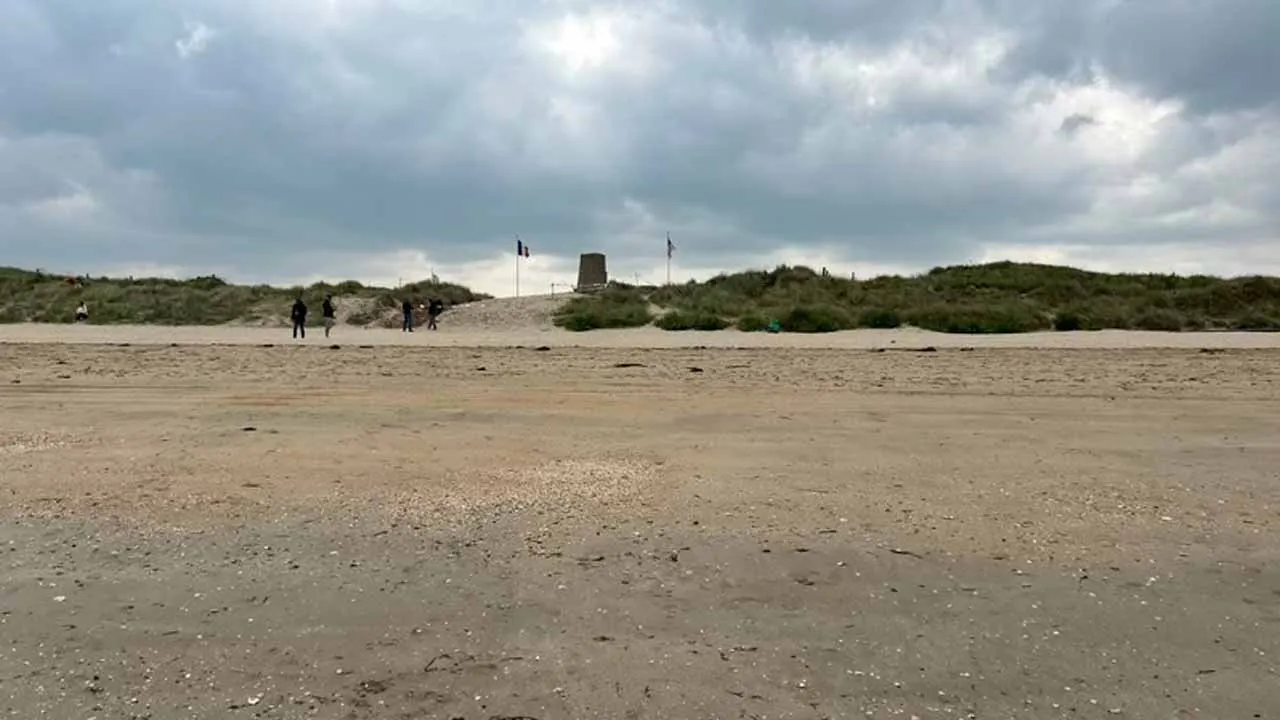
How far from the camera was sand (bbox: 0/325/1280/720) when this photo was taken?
3.83 m

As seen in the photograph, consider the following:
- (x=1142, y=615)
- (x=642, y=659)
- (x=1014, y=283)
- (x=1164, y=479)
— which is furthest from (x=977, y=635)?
(x=1014, y=283)

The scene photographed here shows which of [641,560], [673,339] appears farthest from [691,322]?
[641,560]

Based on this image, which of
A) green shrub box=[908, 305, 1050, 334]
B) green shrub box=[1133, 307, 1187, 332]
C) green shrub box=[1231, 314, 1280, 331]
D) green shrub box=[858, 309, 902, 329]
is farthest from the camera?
green shrub box=[1231, 314, 1280, 331]

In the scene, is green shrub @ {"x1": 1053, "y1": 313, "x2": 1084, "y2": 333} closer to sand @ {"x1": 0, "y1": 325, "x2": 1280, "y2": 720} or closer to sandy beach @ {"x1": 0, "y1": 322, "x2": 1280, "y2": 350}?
sandy beach @ {"x1": 0, "y1": 322, "x2": 1280, "y2": 350}

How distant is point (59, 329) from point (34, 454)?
Result: 27.0 metres

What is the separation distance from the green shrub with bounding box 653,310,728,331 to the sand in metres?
17.8

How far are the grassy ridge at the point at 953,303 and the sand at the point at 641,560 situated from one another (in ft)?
58.7

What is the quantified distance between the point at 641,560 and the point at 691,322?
24099mm

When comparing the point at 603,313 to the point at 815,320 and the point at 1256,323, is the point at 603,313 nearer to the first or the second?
the point at 815,320

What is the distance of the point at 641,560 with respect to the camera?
5.21m

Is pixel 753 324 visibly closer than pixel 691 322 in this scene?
Yes

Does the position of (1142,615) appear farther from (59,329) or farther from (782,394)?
(59,329)

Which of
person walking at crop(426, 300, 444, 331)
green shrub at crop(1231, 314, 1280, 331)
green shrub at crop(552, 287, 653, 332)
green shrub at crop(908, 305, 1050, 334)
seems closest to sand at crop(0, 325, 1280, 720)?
green shrub at crop(908, 305, 1050, 334)

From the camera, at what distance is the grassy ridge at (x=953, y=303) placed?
28.3 m
